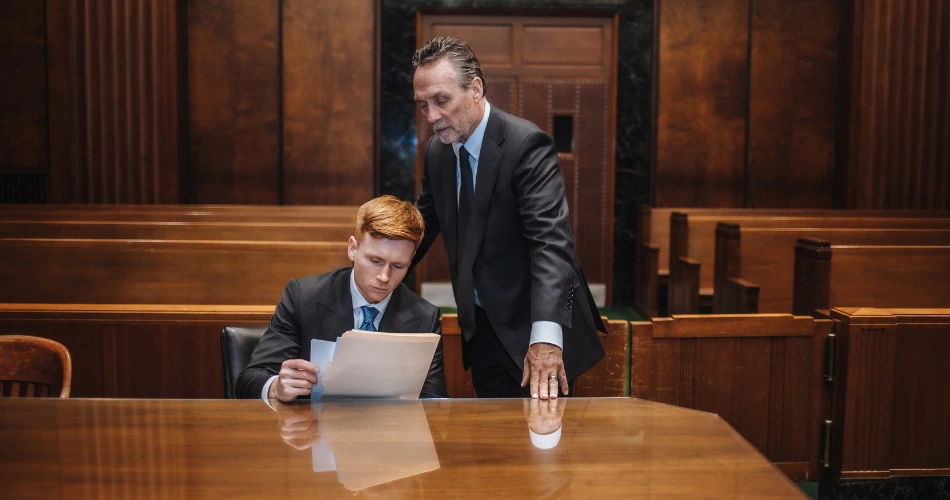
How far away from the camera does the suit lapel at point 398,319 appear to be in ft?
7.23

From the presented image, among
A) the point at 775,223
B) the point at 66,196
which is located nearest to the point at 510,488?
the point at 775,223

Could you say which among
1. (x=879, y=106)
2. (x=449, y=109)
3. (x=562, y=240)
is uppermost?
(x=879, y=106)

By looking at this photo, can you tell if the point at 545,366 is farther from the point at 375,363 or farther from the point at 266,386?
the point at 266,386

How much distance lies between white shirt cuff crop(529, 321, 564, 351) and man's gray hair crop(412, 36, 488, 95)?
62cm

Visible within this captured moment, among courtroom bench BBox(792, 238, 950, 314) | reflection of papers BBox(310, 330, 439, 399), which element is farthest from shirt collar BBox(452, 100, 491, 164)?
courtroom bench BBox(792, 238, 950, 314)

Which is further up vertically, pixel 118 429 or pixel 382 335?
pixel 382 335

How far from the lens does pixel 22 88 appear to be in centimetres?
770

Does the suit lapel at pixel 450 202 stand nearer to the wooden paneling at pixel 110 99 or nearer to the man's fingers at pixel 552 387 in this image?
the man's fingers at pixel 552 387

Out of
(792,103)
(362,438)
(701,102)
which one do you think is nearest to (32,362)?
(362,438)

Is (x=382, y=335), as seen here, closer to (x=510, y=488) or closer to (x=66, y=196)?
(x=510, y=488)

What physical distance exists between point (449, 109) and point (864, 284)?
115 inches

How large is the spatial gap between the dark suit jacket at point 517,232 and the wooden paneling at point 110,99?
577 cm

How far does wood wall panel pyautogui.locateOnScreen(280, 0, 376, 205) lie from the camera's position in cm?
784

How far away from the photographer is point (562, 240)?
2197 mm
